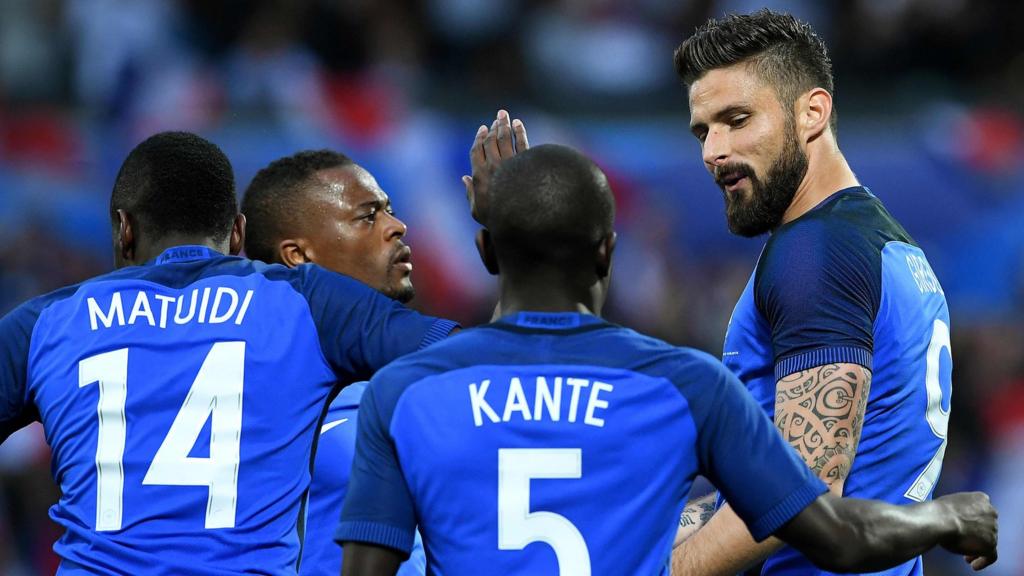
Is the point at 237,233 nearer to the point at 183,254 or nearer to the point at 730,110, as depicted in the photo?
the point at 183,254

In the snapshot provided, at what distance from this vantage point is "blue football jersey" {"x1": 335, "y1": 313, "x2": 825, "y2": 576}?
9.55 ft

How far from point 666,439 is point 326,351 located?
113 centimetres

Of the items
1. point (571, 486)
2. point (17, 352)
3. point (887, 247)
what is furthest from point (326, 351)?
point (887, 247)

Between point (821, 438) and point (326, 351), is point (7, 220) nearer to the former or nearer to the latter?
point (326, 351)

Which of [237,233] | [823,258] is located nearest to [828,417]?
[823,258]

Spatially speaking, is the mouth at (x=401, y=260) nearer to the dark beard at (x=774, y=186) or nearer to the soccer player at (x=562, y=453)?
the dark beard at (x=774, y=186)

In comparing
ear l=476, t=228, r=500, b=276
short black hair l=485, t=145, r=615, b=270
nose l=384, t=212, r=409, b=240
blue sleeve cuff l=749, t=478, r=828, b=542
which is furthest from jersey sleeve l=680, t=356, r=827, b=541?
nose l=384, t=212, r=409, b=240

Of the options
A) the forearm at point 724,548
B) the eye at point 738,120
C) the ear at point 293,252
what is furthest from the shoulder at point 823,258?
the ear at point 293,252

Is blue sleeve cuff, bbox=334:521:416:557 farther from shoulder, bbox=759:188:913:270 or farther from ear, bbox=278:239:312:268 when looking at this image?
ear, bbox=278:239:312:268

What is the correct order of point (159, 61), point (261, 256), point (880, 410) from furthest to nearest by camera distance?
point (159, 61) < point (261, 256) < point (880, 410)

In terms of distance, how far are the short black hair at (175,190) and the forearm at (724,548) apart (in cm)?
158

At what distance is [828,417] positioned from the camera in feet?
11.6

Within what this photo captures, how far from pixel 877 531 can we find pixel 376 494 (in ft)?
3.51

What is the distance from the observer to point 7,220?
35.4 feet
